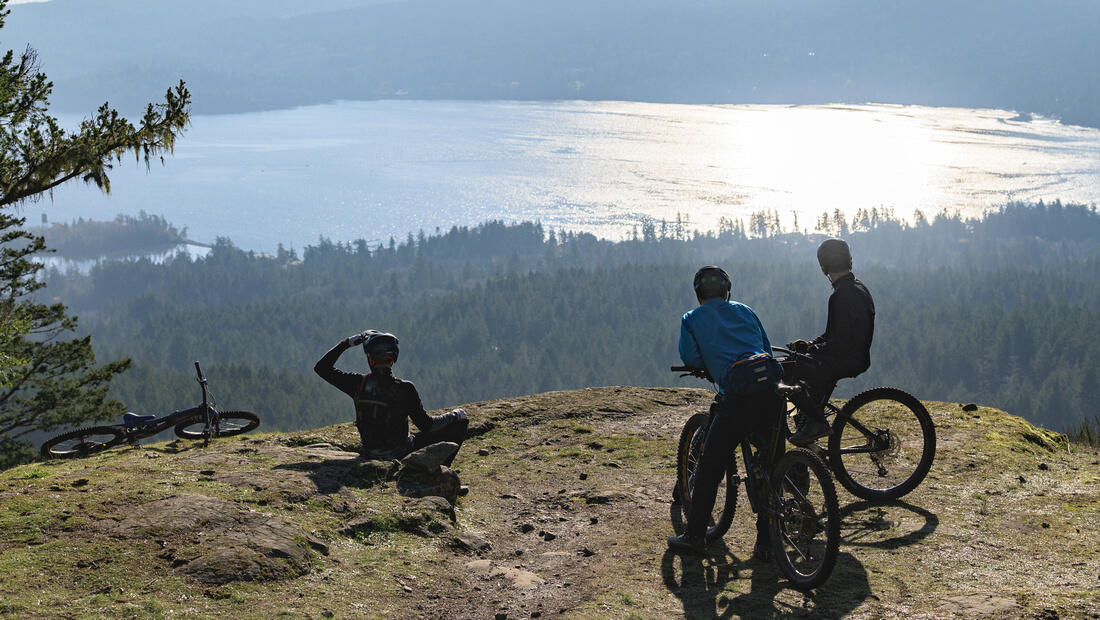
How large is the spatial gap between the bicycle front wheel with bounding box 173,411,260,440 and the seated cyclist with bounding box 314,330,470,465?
9.60 feet

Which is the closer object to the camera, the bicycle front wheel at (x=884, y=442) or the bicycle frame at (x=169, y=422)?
the bicycle front wheel at (x=884, y=442)

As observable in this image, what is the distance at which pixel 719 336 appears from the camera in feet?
23.8

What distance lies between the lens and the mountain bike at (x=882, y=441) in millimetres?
8586

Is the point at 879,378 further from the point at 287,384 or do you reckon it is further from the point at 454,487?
the point at 454,487

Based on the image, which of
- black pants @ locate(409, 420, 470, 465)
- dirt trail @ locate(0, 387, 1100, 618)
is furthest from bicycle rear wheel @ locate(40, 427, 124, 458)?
black pants @ locate(409, 420, 470, 465)

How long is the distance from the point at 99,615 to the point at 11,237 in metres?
38.6

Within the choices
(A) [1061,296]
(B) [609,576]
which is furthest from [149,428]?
(A) [1061,296]

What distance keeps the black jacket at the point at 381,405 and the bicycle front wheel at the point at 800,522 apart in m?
4.55

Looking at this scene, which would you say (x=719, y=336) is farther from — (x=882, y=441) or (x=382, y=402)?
(x=382, y=402)

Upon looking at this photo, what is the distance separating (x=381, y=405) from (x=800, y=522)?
17.3 feet

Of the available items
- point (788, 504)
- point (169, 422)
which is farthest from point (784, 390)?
point (169, 422)

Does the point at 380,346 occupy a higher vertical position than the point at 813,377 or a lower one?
higher

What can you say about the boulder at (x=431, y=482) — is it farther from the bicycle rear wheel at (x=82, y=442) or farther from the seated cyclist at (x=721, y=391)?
the bicycle rear wheel at (x=82, y=442)

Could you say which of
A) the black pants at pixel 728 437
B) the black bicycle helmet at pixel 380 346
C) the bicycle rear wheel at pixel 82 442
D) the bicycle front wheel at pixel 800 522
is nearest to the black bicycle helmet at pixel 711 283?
the black pants at pixel 728 437
